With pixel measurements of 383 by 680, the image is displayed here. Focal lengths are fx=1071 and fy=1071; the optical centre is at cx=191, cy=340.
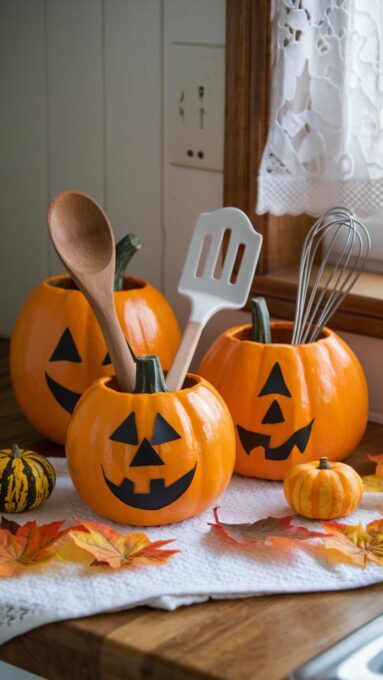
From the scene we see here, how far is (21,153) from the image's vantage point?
161 cm

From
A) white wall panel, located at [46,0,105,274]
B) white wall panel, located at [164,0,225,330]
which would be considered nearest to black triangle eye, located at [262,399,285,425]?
white wall panel, located at [164,0,225,330]

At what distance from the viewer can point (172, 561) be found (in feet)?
3.20

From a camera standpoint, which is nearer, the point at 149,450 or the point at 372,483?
the point at 149,450

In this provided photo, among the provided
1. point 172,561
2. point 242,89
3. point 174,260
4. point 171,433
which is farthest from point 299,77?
point 172,561

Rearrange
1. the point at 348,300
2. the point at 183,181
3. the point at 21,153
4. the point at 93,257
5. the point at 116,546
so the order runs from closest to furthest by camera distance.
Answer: the point at 116,546 → the point at 93,257 → the point at 348,300 → the point at 183,181 → the point at 21,153

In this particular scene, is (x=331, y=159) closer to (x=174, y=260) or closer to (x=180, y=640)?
(x=174, y=260)

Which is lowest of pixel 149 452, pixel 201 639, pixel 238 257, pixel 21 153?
pixel 201 639

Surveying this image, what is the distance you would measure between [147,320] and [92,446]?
0.88 ft

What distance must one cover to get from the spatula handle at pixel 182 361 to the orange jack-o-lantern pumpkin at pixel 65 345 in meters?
0.13

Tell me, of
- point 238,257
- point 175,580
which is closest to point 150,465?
point 175,580

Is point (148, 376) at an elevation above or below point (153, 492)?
above

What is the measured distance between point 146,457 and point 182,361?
0.42ft

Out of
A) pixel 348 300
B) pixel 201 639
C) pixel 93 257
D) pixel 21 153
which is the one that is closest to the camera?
pixel 201 639

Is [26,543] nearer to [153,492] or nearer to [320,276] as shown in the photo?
[153,492]
